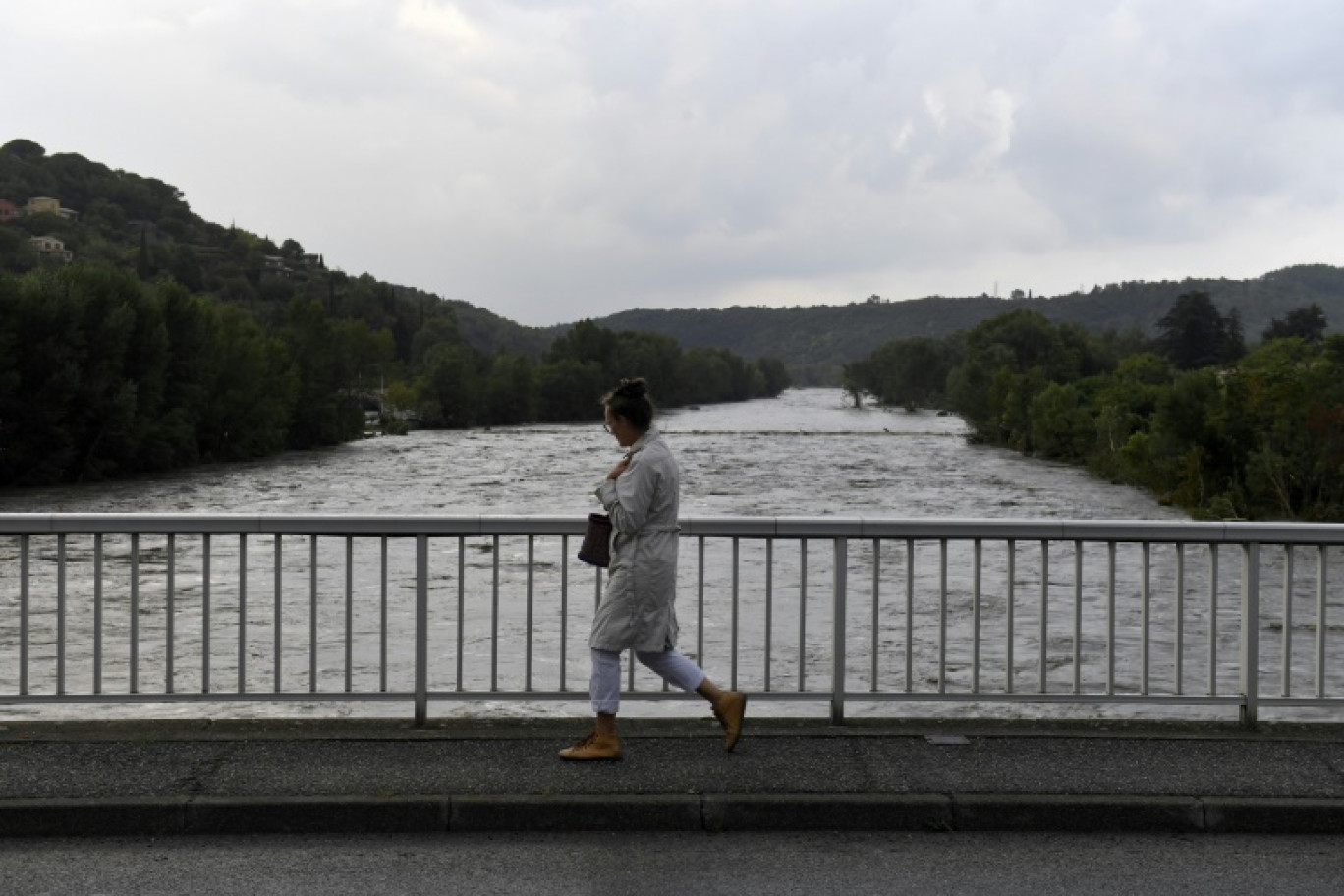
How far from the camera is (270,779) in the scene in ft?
21.0

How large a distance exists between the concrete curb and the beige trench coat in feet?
3.07

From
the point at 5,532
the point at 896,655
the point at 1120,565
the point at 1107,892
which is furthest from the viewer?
the point at 1120,565

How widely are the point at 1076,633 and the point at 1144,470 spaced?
44.6m

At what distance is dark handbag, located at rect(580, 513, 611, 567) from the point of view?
6973 millimetres

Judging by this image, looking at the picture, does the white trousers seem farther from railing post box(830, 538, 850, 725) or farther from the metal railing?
railing post box(830, 538, 850, 725)

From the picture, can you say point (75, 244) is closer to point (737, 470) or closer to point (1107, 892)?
point (737, 470)

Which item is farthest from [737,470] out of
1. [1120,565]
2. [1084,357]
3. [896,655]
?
[1084,357]

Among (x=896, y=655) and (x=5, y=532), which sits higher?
(x=5, y=532)

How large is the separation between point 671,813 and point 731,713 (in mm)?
851

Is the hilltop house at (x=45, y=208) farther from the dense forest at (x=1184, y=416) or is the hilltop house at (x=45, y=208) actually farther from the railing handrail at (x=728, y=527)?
the railing handrail at (x=728, y=527)

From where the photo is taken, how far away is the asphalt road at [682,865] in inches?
213

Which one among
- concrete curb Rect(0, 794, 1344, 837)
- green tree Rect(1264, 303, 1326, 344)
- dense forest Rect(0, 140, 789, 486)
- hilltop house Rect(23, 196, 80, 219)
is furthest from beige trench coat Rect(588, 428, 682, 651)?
hilltop house Rect(23, 196, 80, 219)

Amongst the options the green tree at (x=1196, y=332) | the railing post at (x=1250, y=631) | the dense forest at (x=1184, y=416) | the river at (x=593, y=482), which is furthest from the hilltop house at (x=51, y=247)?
the railing post at (x=1250, y=631)

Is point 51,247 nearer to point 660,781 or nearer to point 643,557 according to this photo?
point 643,557
